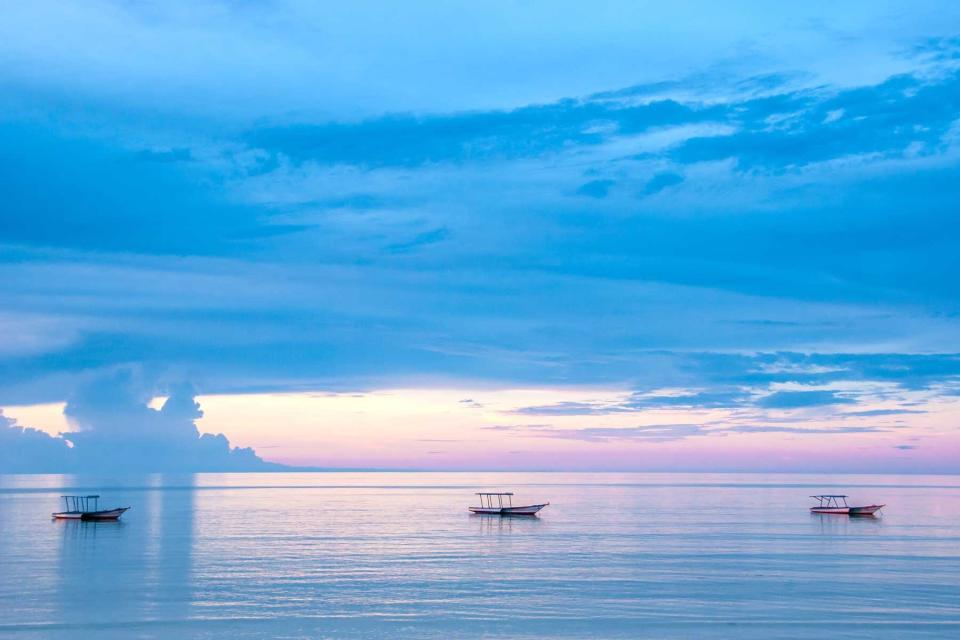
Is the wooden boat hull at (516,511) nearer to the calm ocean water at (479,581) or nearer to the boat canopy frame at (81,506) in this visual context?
the calm ocean water at (479,581)

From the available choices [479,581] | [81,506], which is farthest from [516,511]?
[81,506]

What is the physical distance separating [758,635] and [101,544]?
63.3 m

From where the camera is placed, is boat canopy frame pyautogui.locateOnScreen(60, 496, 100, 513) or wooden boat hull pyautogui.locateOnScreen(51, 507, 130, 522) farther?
boat canopy frame pyautogui.locateOnScreen(60, 496, 100, 513)

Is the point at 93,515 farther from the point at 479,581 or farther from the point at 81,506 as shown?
the point at 479,581

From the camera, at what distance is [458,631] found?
4353cm

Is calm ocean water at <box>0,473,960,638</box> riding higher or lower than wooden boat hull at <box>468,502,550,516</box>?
lower

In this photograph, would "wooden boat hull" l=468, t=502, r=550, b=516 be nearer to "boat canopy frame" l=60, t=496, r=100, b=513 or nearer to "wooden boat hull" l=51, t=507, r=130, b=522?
"wooden boat hull" l=51, t=507, r=130, b=522

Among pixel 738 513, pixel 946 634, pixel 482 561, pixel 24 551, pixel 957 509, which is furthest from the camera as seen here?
pixel 957 509

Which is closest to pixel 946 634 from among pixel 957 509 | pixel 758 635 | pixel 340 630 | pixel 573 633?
pixel 758 635

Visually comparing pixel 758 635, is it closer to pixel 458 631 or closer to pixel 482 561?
pixel 458 631

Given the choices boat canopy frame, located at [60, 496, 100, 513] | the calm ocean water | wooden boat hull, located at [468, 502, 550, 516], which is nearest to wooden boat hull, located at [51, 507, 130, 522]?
boat canopy frame, located at [60, 496, 100, 513]

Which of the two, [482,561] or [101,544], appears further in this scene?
[101,544]

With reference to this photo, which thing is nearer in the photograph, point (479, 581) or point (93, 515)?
A: point (479, 581)

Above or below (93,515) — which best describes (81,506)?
below
